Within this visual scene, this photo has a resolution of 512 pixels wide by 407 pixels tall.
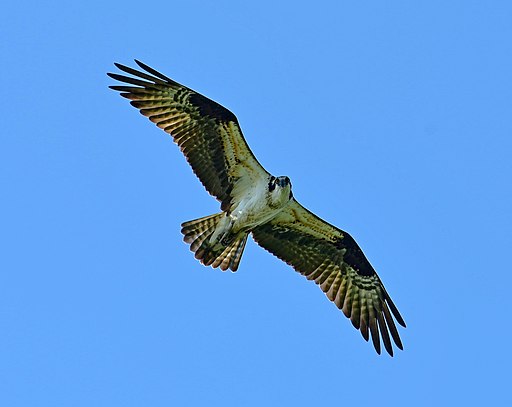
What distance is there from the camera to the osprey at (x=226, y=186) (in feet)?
57.7

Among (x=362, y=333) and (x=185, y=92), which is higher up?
(x=185, y=92)

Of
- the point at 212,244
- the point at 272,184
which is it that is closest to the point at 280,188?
the point at 272,184

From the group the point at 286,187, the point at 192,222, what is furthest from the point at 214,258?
the point at 286,187

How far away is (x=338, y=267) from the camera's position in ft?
62.5

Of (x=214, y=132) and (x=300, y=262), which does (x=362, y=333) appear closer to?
→ (x=300, y=262)

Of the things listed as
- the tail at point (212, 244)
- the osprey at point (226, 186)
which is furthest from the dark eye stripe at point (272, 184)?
the tail at point (212, 244)

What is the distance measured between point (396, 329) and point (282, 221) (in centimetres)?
267

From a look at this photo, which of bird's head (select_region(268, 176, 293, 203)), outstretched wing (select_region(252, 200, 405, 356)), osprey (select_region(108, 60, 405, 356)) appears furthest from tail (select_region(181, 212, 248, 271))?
bird's head (select_region(268, 176, 293, 203))

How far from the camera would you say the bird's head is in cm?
1723

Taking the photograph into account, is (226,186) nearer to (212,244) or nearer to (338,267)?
(212,244)

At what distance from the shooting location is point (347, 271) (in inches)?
752

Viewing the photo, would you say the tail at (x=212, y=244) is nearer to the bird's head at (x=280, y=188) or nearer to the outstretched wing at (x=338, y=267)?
the outstretched wing at (x=338, y=267)

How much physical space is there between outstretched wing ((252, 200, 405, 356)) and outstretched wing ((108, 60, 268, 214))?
122 cm

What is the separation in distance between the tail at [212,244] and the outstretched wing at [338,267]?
687 millimetres
